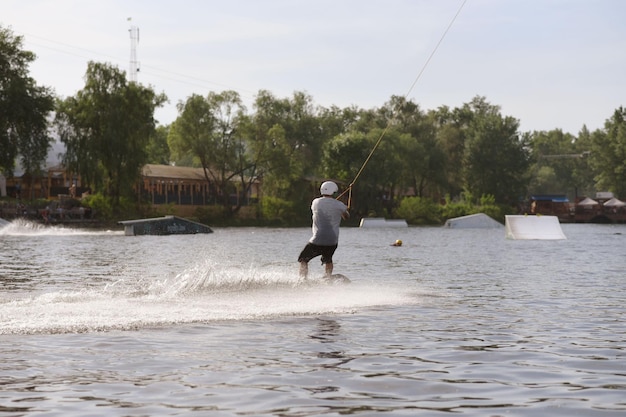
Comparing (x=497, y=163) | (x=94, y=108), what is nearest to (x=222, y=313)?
(x=94, y=108)

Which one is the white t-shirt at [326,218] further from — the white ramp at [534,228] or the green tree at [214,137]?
the green tree at [214,137]

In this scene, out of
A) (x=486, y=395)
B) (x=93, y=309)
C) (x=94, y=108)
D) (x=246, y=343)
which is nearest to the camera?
(x=486, y=395)

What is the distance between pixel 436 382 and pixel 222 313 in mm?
6082

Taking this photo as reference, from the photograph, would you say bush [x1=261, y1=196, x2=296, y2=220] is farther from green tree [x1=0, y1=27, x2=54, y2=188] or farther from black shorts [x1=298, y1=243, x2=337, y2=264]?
black shorts [x1=298, y1=243, x2=337, y2=264]

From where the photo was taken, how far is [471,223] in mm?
97562

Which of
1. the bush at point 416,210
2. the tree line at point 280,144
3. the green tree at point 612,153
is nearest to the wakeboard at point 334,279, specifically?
the tree line at point 280,144

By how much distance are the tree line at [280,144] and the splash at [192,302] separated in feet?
97.3

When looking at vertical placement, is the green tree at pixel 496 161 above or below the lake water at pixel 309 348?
above

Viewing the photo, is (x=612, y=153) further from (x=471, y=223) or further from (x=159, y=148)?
(x=159, y=148)

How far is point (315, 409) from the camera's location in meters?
7.75

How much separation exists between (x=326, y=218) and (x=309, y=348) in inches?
310

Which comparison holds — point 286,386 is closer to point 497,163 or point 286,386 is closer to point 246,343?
point 246,343

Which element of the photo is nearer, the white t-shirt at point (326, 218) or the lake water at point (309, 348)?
the lake water at point (309, 348)

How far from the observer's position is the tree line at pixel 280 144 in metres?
78.8
